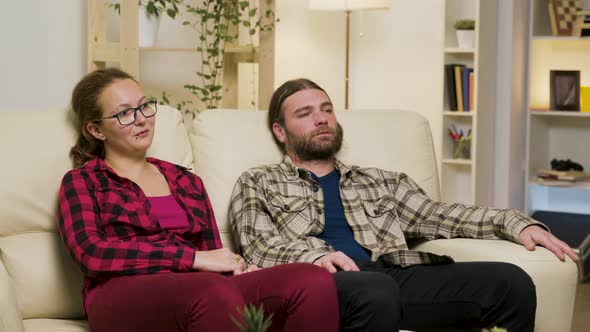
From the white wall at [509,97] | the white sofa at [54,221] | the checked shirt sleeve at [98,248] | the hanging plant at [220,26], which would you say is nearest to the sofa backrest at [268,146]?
the white sofa at [54,221]

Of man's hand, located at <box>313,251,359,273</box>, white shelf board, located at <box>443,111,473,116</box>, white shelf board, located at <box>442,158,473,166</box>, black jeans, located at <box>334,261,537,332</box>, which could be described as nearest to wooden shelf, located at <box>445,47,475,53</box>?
white shelf board, located at <box>443,111,473,116</box>

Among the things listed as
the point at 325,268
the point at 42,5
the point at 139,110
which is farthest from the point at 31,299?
the point at 42,5

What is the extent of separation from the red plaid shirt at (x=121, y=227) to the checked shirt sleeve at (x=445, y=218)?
630 mm

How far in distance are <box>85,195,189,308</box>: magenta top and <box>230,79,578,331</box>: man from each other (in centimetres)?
20

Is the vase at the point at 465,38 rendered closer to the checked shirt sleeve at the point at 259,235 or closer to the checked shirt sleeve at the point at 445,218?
the checked shirt sleeve at the point at 445,218

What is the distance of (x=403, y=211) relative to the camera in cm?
282

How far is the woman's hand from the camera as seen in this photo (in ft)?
7.45

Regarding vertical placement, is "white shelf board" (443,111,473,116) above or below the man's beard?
above

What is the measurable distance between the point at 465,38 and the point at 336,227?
277cm

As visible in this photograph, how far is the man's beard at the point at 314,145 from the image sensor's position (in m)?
2.80

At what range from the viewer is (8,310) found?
6.41 feet

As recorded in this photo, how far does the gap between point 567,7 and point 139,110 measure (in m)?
3.84

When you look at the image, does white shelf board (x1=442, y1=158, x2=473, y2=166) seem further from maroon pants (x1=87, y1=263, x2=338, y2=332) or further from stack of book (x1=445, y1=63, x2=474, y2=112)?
maroon pants (x1=87, y1=263, x2=338, y2=332)

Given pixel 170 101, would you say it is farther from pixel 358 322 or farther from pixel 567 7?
pixel 358 322
